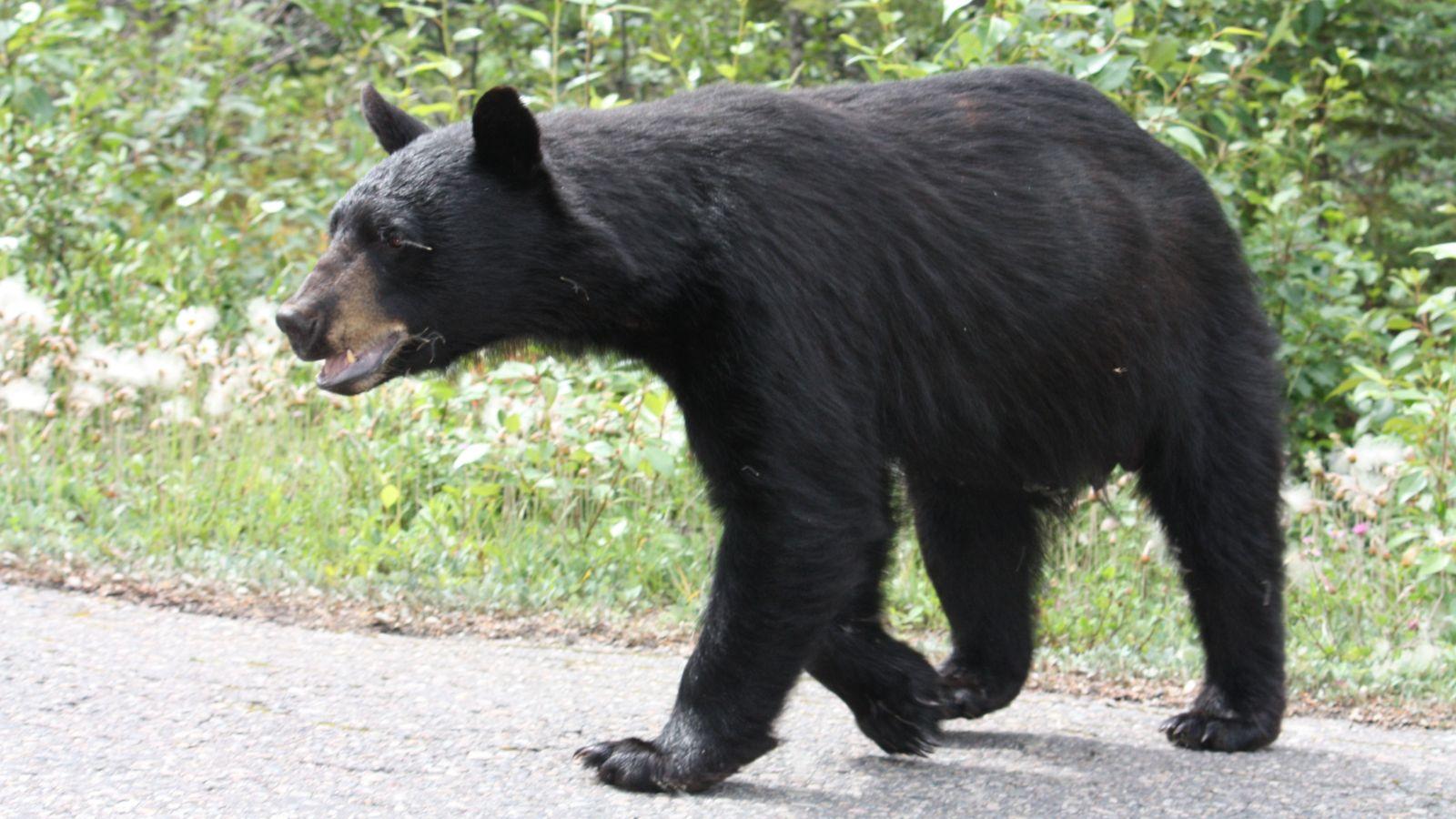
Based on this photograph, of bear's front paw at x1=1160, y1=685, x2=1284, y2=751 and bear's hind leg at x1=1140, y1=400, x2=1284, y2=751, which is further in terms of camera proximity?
bear's hind leg at x1=1140, y1=400, x2=1284, y2=751

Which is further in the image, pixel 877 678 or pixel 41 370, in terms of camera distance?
pixel 41 370

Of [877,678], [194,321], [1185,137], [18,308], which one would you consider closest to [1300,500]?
[1185,137]

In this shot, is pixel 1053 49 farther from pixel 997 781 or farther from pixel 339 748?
pixel 339 748

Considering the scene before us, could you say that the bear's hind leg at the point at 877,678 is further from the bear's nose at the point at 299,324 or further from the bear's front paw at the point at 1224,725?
the bear's nose at the point at 299,324

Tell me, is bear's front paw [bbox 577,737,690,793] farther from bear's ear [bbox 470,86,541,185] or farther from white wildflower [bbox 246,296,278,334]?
white wildflower [bbox 246,296,278,334]

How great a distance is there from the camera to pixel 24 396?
612 centimetres

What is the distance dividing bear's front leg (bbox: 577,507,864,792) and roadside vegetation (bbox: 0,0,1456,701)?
839mm

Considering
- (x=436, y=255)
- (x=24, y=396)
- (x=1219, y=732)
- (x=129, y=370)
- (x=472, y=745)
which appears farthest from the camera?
(x=129, y=370)

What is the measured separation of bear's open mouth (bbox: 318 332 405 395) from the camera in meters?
3.48

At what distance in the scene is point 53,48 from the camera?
27.7ft

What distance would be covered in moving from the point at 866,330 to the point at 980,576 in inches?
41.4

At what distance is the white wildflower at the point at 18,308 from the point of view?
6414 mm

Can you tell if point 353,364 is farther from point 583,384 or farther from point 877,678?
point 583,384

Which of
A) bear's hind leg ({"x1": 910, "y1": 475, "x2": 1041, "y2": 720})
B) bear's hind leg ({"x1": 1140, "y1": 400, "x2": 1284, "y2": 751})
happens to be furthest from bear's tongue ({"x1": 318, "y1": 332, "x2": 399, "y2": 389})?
bear's hind leg ({"x1": 1140, "y1": 400, "x2": 1284, "y2": 751})
